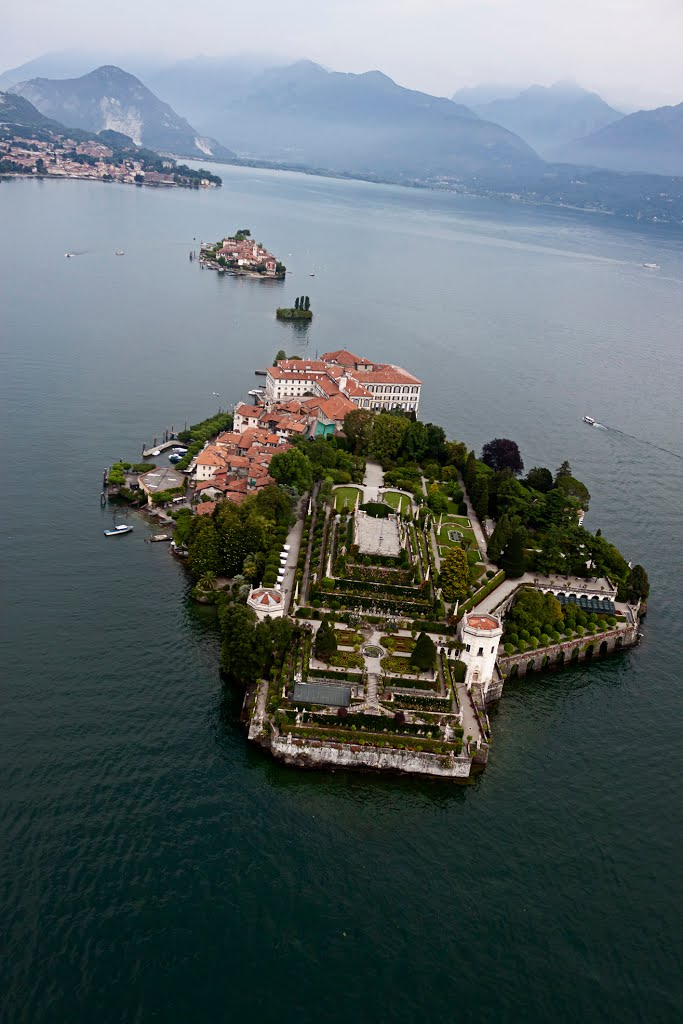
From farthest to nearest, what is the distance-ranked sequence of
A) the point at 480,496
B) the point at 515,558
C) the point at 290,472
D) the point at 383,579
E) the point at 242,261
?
the point at 242,261 → the point at 480,496 → the point at 290,472 → the point at 515,558 → the point at 383,579

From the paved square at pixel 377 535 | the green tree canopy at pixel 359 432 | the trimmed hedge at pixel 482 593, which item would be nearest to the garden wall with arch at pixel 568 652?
the trimmed hedge at pixel 482 593

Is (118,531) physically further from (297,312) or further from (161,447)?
(297,312)

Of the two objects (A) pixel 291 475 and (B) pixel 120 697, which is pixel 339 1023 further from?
(A) pixel 291 475

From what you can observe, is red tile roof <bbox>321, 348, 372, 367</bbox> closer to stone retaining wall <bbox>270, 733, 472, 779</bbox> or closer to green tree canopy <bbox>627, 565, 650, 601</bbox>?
green tree canopy <bbox>627, 565, 650, 601</bbox>

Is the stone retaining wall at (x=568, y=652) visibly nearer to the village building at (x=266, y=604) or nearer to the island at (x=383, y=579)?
the island at (x=383, y=579)

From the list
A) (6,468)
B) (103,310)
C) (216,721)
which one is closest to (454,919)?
(216,721)

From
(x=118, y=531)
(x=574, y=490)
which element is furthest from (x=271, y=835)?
(x=574, y=490)


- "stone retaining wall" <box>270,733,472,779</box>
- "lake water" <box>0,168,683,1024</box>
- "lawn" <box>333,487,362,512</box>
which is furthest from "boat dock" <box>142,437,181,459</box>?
"stone retaining wall" <box>270,733,472,779</box>
